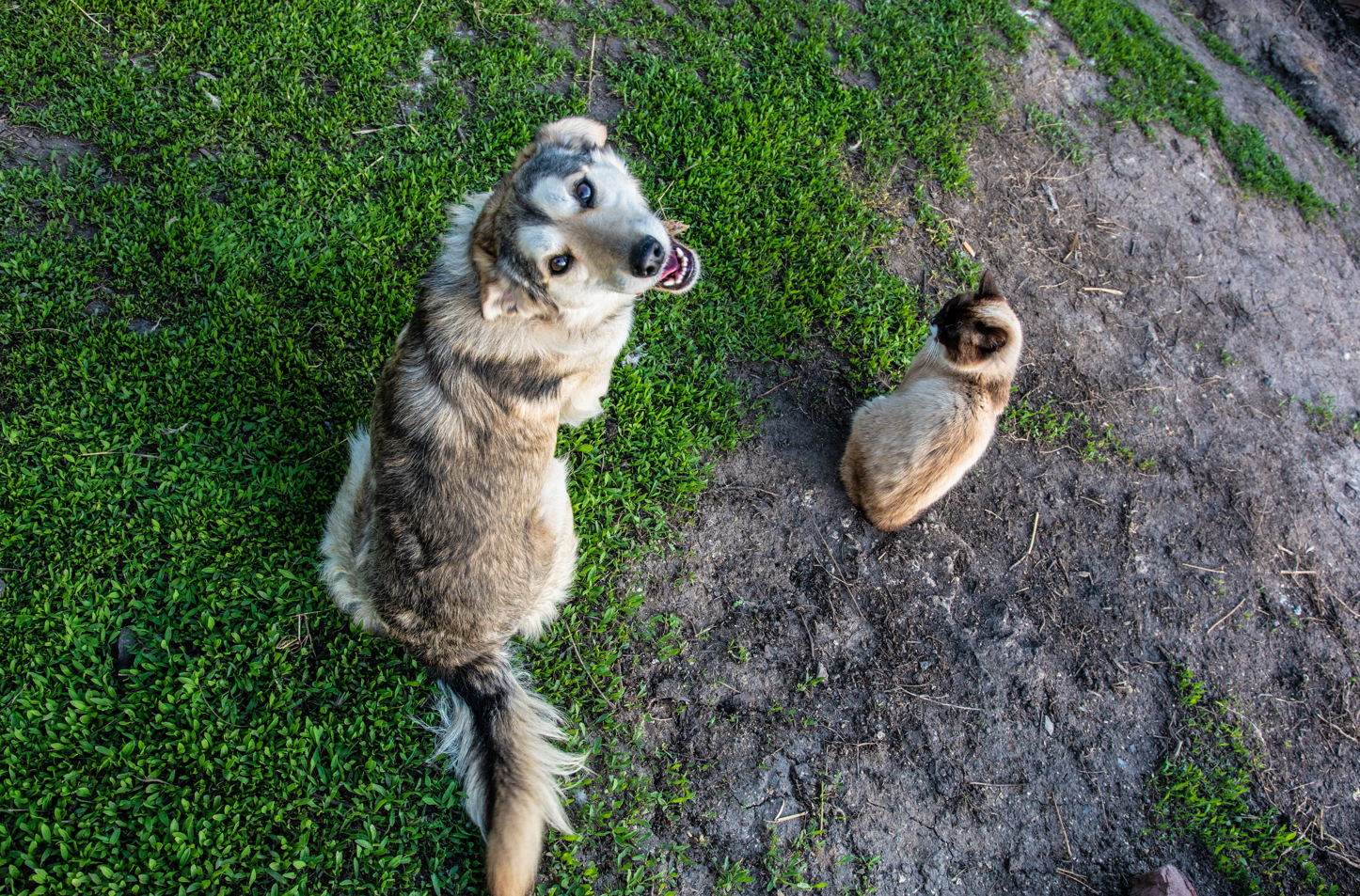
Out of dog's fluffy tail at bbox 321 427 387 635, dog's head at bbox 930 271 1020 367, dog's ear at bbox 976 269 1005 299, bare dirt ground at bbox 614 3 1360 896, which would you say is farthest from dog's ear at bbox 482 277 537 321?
dog's ear at bbox 976 269 1005 299

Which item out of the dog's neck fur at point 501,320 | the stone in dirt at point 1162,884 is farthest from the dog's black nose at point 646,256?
the stone in dirt at point 1162,884

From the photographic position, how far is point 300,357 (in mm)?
4219

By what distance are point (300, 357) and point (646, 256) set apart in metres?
2.60

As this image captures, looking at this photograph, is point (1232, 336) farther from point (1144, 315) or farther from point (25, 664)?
point (25, 664)

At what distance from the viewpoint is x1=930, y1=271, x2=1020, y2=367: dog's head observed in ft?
14.6

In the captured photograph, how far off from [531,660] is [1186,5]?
37.8 ft

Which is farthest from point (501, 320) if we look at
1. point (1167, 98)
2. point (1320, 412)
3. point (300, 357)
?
point (1167, 98)

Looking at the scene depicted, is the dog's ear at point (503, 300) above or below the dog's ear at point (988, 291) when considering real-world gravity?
below

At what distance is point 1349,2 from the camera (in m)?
9.48

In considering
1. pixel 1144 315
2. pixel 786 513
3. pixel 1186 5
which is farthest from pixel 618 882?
pixel 1186 5

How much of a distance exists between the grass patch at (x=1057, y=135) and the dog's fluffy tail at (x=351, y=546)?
6.99 metres

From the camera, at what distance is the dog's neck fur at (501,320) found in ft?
10.5

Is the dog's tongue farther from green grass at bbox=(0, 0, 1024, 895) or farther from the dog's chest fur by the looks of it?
green grass at bbox=(0, 0, 1024, 895)

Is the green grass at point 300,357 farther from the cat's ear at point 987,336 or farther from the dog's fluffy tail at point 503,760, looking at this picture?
the cat's ear at point 987,336
